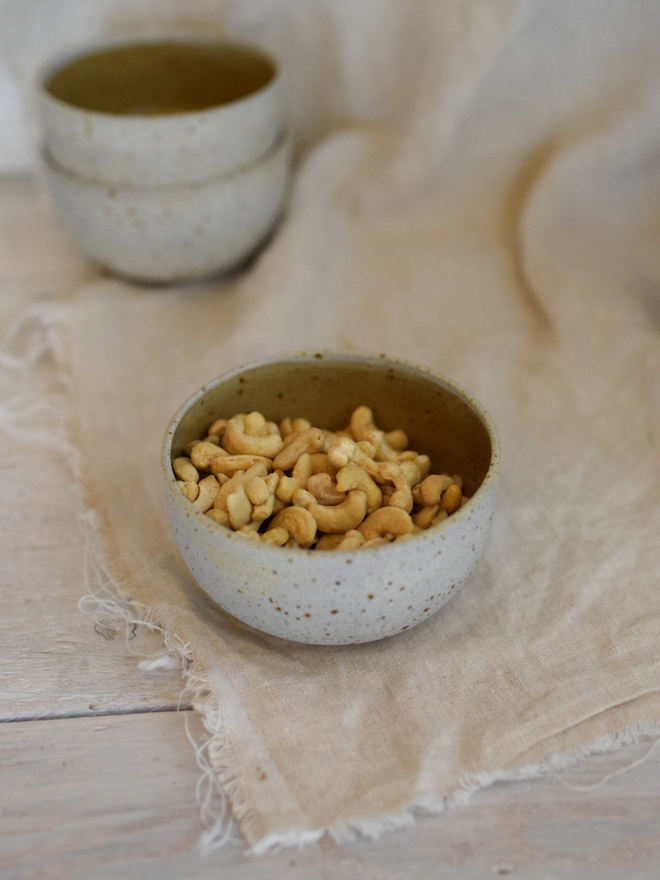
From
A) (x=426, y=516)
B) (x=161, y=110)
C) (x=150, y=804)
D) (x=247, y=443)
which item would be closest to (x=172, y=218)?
(x=161, y=110)

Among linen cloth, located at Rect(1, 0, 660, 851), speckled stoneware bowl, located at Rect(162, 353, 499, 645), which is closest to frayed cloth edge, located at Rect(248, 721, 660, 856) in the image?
linen cloth, located at Rect(1, 0, 660, 851)

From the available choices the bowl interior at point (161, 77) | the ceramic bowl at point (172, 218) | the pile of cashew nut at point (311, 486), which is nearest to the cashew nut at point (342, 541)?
the pile of cashew nut at point (311, 486)

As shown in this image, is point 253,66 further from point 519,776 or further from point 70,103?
point 519,776

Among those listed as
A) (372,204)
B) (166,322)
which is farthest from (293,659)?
(372,204)

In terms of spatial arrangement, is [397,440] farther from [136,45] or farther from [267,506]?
[136,45]

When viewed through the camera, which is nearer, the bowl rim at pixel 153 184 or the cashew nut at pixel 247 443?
the cashew nut at pixel 247 443

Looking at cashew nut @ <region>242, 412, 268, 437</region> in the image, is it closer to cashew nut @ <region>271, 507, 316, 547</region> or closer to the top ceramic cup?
cashew nut @ <region>271, 507, 316, 547</region>

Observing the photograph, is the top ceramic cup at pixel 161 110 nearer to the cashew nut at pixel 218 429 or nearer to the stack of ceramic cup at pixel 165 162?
the stack of ceramic cup at pixel 165 162
